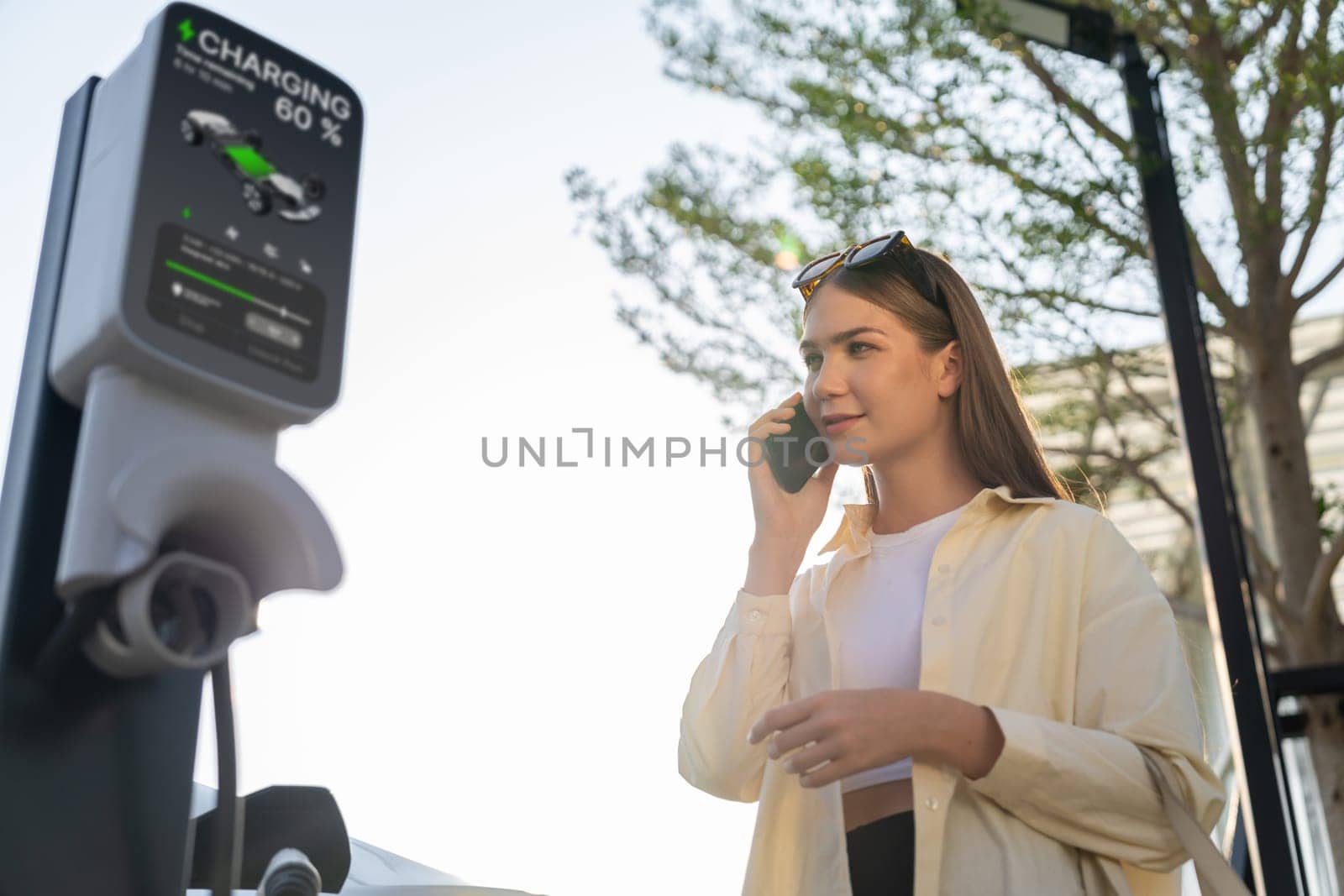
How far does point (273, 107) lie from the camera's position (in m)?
1.10

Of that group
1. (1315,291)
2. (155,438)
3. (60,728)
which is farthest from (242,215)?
(1315,291)

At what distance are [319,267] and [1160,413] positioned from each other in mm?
5392

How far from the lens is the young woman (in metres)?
1.71

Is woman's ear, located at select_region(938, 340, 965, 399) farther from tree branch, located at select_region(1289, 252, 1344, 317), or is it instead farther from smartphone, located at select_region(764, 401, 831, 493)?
tree branch, located at select_region(1289, 252, 1344, 317)

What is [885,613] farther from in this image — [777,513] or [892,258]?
[892,258]

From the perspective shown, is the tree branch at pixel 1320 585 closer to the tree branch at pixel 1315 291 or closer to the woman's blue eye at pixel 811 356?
the tree branch at pixel 1315 291

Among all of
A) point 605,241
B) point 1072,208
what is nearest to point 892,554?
point 1072,208

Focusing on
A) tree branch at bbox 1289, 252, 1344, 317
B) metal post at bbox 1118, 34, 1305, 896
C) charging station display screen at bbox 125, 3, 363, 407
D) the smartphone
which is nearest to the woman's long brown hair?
the smartphone

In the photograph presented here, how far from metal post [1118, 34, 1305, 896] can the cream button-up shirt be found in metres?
1.50

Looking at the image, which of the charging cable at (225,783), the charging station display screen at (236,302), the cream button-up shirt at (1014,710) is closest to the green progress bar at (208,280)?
the charging station display screen at (236,302)

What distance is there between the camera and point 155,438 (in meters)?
0.95

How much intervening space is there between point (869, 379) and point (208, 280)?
4.52ft

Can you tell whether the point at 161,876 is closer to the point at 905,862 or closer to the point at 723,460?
the point at 905,862

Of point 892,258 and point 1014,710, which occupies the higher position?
point 892,258
